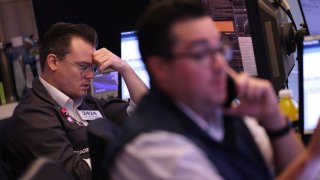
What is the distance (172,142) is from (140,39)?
236 mm

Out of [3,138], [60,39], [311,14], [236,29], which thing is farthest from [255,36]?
[3,138]

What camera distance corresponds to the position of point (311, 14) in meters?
2.30

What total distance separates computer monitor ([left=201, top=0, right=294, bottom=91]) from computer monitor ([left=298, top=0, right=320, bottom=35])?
109 mm

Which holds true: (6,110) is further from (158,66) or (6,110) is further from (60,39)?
(158,66)

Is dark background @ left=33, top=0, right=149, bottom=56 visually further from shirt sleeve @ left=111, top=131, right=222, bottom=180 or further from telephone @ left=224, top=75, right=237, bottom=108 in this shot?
shirt sleeve @ left=111, top=131, right=222, bottom=180

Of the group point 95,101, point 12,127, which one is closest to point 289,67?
point 95,101

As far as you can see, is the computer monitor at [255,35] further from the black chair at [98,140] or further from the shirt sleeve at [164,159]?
the shirt sleeve at [164,159]

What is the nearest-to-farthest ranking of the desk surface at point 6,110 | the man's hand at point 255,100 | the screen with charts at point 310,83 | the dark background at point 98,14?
1. the man's hand at point 255,100
2. the screen with charts at point 310,83
3. the desk surface at point 6,110
4. the dark background at point 98,14

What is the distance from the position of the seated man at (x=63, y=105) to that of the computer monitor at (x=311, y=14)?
85 centimetres

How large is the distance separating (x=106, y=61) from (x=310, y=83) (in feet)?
3.30

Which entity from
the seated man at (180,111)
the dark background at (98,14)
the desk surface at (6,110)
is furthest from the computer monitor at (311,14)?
the desk surface at (6,110)

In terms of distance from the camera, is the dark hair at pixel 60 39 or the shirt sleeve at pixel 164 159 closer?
the shirt sleeve at pixel 164 159

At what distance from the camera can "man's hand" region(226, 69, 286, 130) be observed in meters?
1.16

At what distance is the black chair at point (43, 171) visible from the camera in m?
1.07
